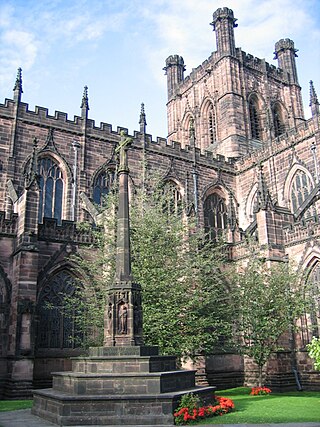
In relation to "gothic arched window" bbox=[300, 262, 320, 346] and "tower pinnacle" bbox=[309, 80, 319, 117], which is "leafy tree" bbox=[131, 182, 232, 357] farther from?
"tower pinnacle" bbox=[309, 80, 319, 117]

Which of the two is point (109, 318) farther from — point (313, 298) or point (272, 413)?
point (313, 298)

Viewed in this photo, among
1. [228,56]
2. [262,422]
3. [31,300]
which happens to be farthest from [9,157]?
[228,56]

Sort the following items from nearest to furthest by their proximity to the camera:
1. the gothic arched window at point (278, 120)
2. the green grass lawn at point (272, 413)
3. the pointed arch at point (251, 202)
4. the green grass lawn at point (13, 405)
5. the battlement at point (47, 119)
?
1. the green grass lawn at point (272, 413)
2. the green grass lawn at point (13, 405)
3. the battlement at point (47, 119)
4. the pointed arch at point (251, 202)
5. the gothic arched window at point (278, 120)

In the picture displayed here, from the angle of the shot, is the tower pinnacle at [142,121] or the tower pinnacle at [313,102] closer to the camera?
the tower pinnacle at [142,121]

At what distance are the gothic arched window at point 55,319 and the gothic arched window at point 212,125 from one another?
76.4ft

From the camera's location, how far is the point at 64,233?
20906 millimetres

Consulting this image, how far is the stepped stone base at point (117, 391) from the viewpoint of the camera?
10414 mm

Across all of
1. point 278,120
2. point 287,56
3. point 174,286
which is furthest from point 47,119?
point 287,56

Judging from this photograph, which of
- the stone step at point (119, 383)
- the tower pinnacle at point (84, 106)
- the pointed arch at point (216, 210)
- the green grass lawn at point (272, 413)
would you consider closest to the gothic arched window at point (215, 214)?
the pointed arch at point (216, 210)

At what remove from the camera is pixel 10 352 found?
17.6 m

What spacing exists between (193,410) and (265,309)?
10.3 meters

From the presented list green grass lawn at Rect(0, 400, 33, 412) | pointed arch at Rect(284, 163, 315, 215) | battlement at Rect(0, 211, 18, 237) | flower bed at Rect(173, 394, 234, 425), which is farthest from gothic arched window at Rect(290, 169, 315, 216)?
green grass lawn at Rect(0, 400, 33, 412)

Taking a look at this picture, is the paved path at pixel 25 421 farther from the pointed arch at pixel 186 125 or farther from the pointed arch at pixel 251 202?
the pointed arch at pixel 186 125

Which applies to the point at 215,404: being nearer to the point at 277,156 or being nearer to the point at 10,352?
the point at 10,352
